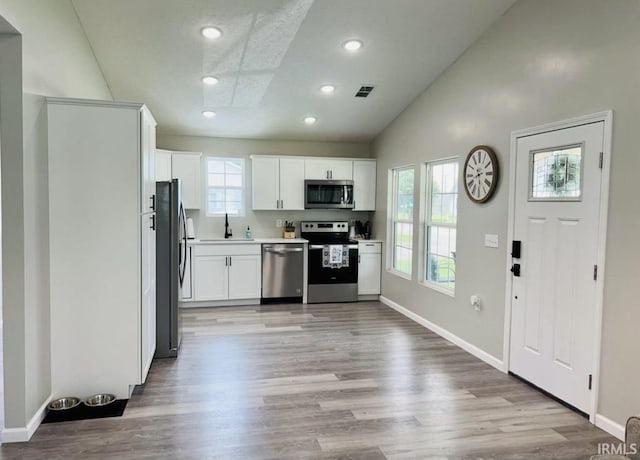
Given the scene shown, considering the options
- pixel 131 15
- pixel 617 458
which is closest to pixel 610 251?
pixel 617 458

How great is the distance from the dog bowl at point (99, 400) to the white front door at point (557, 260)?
3.15m

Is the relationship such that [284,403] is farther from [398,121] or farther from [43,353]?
[398,121]

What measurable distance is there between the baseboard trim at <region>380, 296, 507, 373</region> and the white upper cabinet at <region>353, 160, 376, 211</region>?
1550 mm

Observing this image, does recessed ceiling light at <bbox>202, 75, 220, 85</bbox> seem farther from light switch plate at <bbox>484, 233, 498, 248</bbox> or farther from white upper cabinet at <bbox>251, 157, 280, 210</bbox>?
light switch plate at <bbox>484, 233, 498, 248</bbox>

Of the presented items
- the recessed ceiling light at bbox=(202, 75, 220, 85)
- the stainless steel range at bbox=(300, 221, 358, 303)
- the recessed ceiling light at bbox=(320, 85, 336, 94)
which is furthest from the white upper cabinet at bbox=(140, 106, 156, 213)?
the stainless steel range at bbox=(300, 221, 358, 303)

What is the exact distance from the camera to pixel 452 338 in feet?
14.5

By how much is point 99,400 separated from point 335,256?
12.4ft

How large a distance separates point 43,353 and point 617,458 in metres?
3.17

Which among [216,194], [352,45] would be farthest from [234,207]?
[352,45]

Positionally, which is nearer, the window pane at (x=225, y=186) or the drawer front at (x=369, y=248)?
the drawer front at (x=369, y=248)

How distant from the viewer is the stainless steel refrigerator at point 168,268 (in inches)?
149

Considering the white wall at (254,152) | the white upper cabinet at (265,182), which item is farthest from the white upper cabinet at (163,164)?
the white upper cabinet at (265,182)

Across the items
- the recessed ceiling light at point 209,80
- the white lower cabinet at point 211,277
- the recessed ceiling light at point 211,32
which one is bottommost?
the white lower cabinet at point 211,277

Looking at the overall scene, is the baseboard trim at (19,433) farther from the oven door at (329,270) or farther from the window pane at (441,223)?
the oven door at (329,270)
